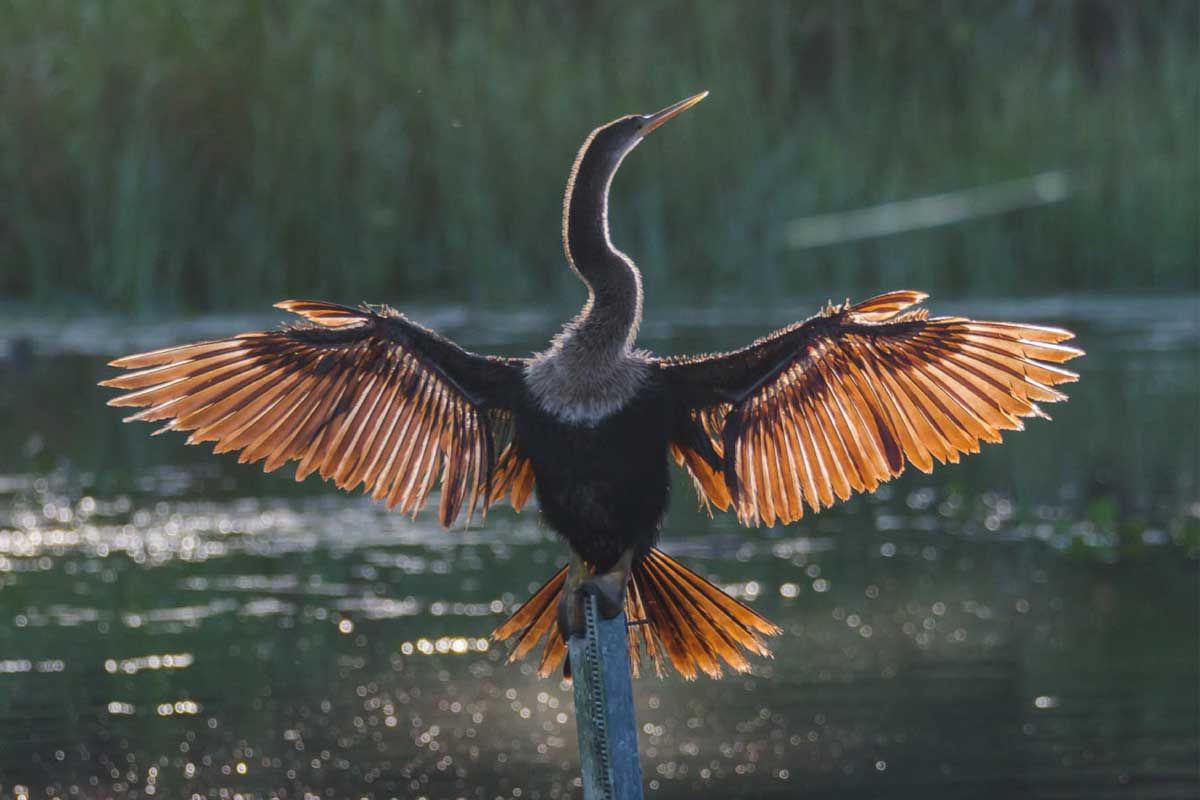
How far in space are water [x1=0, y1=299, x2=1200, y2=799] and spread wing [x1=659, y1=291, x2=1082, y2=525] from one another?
4.72 feet

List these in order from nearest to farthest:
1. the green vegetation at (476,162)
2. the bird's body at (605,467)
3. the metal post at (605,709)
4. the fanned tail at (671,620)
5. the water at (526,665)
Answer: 1. the metal post at (605,709)
2. the bird's body at (605,467)
3. the fanned tail at (671,620)
4. the water at (526,665)
5. the green vegetation at (476,162)

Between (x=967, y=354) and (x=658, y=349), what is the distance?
7856mm

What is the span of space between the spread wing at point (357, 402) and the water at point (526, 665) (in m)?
1.35

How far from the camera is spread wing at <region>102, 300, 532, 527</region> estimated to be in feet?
16.1

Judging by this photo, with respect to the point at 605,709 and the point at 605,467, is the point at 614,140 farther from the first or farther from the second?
the point at 605,709

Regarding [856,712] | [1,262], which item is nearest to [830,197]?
[1,262]

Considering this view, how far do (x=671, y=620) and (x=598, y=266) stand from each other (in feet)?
2.68

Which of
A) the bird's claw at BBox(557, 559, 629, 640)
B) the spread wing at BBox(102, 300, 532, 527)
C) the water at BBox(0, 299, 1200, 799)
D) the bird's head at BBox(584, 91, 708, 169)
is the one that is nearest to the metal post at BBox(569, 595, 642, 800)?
the bird's claw at BBox(557, 559, 629, 640)

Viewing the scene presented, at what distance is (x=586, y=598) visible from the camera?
4535 mm

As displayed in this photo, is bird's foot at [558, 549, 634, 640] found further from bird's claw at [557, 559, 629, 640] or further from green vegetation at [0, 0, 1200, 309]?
green vegetation at [0, 0, 1200, 309]

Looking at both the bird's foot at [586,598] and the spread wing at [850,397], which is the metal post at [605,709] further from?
the spread wing at [850,397]

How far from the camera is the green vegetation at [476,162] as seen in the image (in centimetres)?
1364

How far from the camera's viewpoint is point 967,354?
472 cm

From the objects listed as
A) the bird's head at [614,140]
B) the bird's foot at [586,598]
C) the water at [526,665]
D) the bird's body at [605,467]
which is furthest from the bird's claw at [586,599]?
the water at [526,665]
